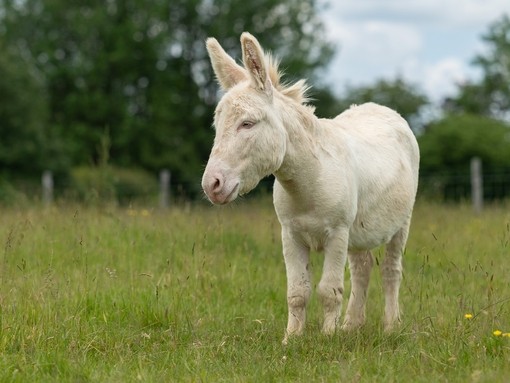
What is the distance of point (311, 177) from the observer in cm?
532

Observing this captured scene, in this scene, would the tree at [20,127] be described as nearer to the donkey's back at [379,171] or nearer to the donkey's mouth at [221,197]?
the donkey's back at [379,171]

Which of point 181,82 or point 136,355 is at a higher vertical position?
point 181,82

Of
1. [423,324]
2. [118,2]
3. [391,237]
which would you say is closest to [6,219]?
[391,237]

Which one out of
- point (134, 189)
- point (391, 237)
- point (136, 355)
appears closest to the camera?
point (136, 355)

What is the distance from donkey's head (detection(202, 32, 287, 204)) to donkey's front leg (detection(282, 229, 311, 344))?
702mm

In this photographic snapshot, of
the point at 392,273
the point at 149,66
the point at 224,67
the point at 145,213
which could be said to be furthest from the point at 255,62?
the point at 149,66

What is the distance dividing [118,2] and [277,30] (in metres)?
9.14

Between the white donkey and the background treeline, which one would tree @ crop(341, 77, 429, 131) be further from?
the white donkey

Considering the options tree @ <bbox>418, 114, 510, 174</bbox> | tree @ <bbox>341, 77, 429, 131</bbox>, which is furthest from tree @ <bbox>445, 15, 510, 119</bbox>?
tree @ <bbox>418, 114, 510, 174</bbox>

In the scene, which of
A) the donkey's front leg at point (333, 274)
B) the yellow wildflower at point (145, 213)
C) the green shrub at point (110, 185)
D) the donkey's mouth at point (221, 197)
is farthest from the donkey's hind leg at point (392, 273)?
the yellow wildflower at point (145, 213)

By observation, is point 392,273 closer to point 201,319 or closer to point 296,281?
point 296,281

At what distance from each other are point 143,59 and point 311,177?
40410mm

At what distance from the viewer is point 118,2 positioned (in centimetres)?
4534

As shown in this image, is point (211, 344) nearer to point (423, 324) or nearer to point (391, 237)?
point (423, 324)
